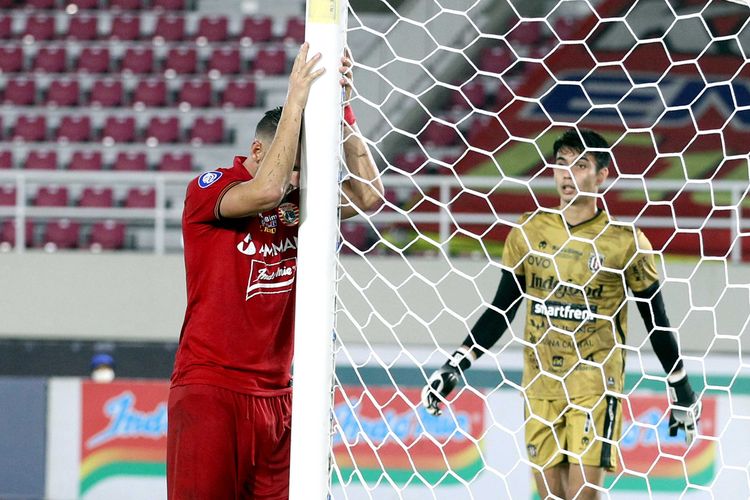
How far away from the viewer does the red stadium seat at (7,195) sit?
11.2 meters

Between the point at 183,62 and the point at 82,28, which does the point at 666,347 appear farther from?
the point at 82,28

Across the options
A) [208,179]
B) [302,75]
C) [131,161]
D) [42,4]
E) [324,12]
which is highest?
[42,4]

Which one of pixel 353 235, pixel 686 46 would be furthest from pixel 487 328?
pixel 686 46

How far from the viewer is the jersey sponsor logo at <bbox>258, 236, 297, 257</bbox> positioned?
2.88 m

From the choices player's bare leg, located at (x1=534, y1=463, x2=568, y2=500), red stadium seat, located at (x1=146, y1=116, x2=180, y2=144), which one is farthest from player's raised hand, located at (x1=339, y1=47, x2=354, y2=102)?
red stadium seat, located at (x1=146, y1=116, x2=180, y2=144)

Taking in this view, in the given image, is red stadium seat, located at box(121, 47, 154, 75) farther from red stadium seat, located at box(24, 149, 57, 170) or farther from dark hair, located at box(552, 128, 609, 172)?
dark hair, located at box(552, 128, 609, 172)

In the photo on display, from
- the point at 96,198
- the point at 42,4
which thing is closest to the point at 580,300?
the point at 96,198

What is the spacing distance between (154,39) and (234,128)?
176 centimetres

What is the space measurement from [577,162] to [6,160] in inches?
371

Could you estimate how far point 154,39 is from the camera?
13.0 meters

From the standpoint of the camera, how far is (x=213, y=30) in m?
12.9

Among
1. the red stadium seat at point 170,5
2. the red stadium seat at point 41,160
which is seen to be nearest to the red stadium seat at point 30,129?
the red stadium seat at point 41,160

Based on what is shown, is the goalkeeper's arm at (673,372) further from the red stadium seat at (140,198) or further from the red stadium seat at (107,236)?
the red stadium seat at (140,198)

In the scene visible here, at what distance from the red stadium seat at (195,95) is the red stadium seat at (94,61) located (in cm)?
97
